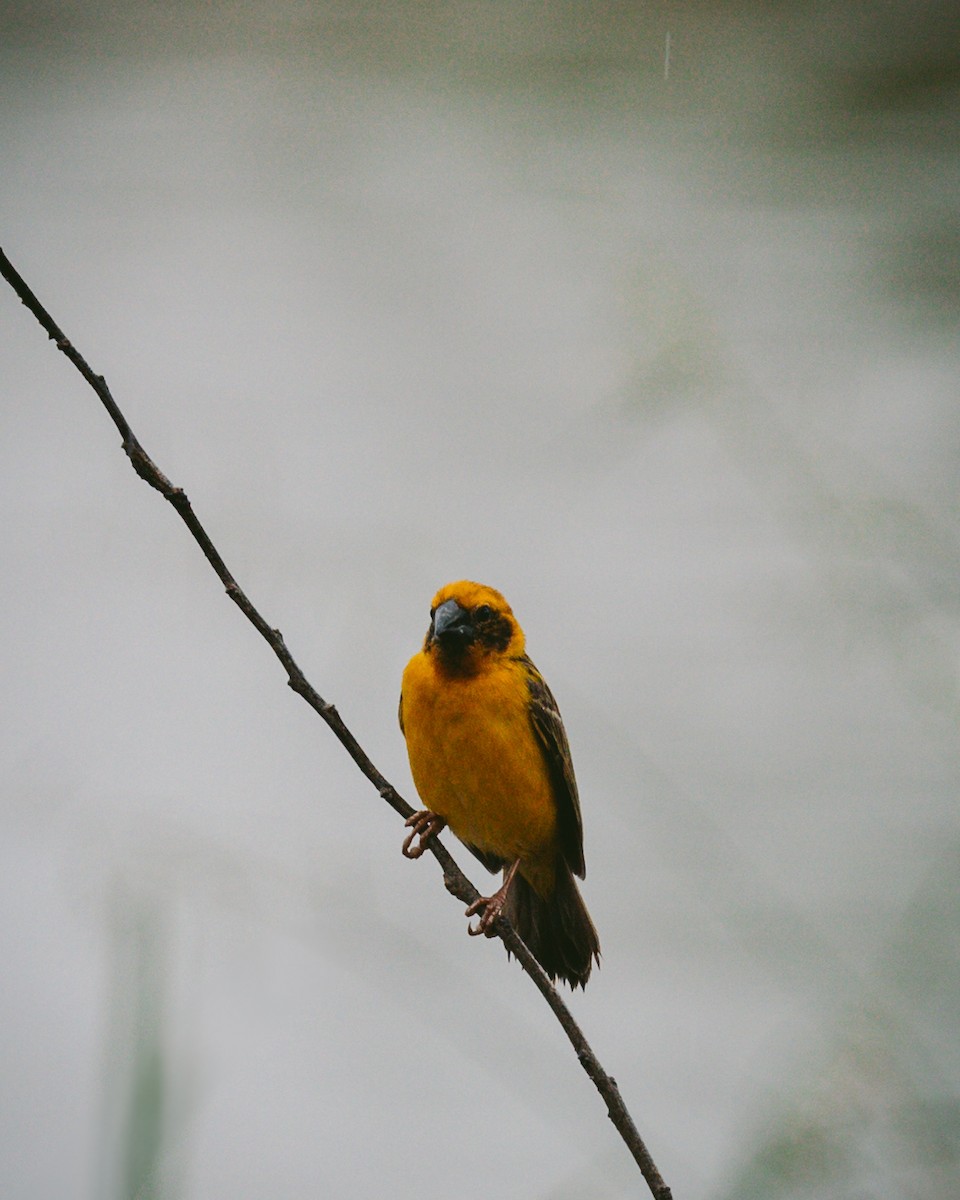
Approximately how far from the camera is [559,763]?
2.49m

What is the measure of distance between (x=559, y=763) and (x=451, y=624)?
44 cm

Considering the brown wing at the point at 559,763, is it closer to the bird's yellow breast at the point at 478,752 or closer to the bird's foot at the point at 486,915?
the bird's yellow breast at the point at 478,752

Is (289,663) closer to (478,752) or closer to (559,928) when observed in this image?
(478,752)

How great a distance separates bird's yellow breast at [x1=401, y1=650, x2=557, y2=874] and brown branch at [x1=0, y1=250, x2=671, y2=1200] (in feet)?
2.47

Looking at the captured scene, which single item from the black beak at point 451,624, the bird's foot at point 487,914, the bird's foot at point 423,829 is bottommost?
the bird's foot at point 487,914

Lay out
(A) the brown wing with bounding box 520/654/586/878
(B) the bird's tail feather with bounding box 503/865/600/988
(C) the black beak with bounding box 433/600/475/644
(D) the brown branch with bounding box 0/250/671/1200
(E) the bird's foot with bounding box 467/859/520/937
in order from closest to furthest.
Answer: (D) the brown branch with bounding box 0/250/671/1200, (E) the bird's foot with bounding box 467/859/520/937, (C) the black beak with bounding box 433/600/475/644, (A) the brown wing with bounding box 520/654/586/878, (B) the bird's tail feather with bounding box 503/865/600/988

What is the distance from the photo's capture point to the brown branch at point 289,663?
1.27 metres

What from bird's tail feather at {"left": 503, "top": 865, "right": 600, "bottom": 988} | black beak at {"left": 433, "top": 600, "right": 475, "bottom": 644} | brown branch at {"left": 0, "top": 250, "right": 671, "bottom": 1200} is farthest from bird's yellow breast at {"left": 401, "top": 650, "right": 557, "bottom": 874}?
brown branch at {"left": 0, "top": 250, "right": 671, "bottom": 1200}

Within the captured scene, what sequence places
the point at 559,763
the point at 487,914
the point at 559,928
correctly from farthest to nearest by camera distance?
the point at 559,928
the point at 559,763
the point at 487,914

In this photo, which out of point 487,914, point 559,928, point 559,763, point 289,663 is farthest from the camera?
point 559,928

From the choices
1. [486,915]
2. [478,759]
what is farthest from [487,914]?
[478,759]

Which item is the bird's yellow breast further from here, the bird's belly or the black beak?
the black beak

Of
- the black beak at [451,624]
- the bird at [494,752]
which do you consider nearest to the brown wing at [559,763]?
the bird at [494,752]

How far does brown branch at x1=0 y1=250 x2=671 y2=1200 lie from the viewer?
1271 millimetres
